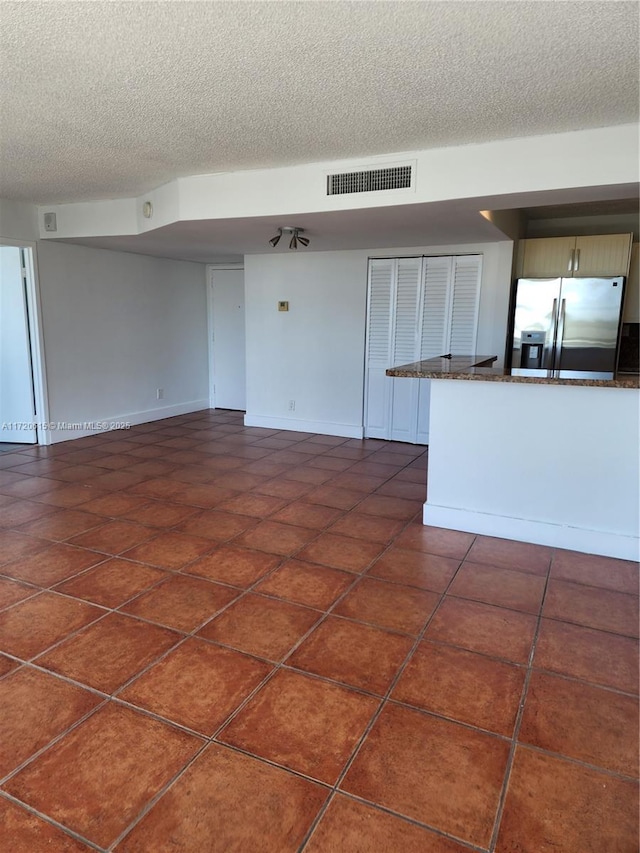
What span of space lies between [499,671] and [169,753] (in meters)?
1.20

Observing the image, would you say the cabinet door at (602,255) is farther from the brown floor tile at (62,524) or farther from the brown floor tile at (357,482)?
the brown floor tile at (62,524)

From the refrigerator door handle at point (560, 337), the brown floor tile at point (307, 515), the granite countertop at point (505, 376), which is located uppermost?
the refrigerator door handle at point (560, 337)

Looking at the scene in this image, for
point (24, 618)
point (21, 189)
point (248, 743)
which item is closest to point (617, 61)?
point (248, 743)

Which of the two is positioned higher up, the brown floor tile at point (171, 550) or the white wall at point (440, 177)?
the white wall at point (440, 177)

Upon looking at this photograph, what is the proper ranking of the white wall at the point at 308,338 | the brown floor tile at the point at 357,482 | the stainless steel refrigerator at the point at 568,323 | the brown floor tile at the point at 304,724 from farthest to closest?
1. the white wall at the point at 308,338
2. the stainless steel refrigerator at the point at 568,323
3. the brown floor tile at the point at 357,482
4. the brown floor tile at the point at 304,724

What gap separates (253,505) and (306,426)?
2564 millimetres

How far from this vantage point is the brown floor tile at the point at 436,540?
10.1 feet

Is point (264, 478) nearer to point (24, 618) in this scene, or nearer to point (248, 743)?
point (24, 618)

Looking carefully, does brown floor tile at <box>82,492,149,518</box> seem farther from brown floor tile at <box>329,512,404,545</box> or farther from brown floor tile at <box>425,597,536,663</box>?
brown floor tile at <box>425,597,536,663</box>

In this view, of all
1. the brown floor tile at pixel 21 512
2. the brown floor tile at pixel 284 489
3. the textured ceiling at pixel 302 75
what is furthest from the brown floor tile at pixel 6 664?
the textured ceiling at pixel 302 75

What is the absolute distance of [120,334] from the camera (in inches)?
243

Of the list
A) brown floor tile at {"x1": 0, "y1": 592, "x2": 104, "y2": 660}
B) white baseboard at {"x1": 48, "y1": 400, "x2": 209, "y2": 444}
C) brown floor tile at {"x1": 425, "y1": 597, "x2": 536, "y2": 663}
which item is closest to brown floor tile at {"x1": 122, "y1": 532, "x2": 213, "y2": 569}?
brown floor tile at {"x1": 0, "y1": 592, "x2": 104, "y2": 660}

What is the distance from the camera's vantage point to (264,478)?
4.46 m

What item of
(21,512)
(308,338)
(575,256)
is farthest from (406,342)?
(21,512)
